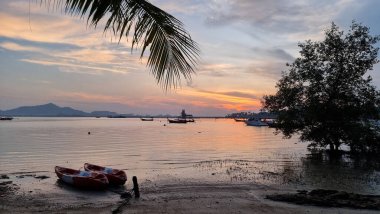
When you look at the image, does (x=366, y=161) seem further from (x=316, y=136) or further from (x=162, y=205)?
(x=162, y=205)

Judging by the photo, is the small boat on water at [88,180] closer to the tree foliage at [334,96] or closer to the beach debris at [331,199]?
the beach debris at [331,199]

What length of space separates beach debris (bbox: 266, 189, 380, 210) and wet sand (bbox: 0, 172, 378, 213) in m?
0.54

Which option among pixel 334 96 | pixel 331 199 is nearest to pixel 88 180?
pixel 331 199

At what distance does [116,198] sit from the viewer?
2091cm

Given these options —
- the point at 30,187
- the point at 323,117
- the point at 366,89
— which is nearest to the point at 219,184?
the point at 30,187

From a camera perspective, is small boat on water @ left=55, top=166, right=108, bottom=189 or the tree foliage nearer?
small boat on water @ left=55, top=166, right=108, bottom=189

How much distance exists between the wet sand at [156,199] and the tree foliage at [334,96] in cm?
1635

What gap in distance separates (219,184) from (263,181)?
309cm

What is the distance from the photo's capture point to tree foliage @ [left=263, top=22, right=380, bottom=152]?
36.2 metres

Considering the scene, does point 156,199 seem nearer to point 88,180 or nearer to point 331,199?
point 88,180

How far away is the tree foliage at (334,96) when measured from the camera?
36.2 m

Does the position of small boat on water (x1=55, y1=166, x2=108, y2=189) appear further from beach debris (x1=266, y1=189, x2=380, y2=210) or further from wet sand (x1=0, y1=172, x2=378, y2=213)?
beach debris (x1=266, y1=189, x2=380, y2=210)

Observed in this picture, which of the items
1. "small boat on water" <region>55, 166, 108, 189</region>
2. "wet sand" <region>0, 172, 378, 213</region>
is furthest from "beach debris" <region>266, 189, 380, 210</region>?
A: "small boat on water" <region>55, 166, 108, 189</region>

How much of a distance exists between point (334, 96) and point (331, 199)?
70.3ft
